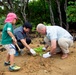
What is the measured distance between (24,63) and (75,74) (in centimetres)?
123

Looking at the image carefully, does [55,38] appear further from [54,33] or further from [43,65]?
[43,65]

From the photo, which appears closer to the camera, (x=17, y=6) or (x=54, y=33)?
(x=54, y=33)

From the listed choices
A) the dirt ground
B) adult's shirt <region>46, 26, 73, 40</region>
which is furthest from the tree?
adult's shirt <region>46, 26, 73, 40</region>

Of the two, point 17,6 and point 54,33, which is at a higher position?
point 17,6

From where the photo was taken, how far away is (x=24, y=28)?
6.11 metres

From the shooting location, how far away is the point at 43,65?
5656mm

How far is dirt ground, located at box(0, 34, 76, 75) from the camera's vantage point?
17.4 feet

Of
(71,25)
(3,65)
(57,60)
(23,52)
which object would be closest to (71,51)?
(57,60)

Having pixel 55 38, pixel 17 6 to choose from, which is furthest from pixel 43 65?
pixel 17 6

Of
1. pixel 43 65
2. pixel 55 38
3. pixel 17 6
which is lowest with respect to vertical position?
pixel 43 65

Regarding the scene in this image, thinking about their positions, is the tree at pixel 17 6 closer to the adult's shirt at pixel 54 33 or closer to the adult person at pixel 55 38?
the adult person at pixel 55 38

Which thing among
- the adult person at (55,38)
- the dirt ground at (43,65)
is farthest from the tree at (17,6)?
the adult person at (55,38)

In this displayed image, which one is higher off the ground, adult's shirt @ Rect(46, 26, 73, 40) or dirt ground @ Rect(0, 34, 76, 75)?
adult's shirt @ Rect(46, 26, 73, 40)

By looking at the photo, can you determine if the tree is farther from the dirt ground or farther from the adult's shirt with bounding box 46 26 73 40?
the adult's shirt with bounding box 46 26 73 40
